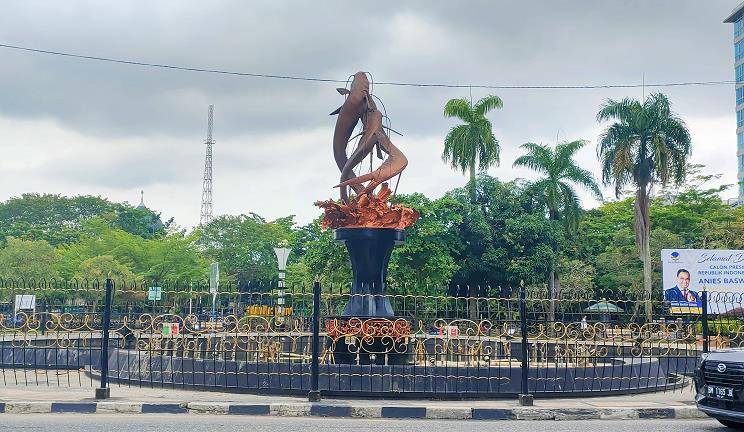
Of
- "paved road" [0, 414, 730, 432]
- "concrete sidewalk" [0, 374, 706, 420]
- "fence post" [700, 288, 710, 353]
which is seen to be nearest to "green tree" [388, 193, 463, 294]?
"fence post" [700, 288, 710, 353]

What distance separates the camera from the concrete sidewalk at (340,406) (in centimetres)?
1136

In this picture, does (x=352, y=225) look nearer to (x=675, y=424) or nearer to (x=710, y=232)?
(x=675, y=424)

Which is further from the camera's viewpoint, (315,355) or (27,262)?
(27,262)

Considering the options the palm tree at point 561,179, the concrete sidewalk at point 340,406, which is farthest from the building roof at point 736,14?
the concrete sidewalk at point 340,406

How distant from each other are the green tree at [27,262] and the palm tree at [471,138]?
2384cm

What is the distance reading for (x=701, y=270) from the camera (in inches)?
1262

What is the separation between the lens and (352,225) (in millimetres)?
16922

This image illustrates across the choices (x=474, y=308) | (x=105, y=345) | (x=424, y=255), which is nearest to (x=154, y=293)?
(x=105, y=345)

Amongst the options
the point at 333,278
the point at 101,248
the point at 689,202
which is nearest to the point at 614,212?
the point at 689,202

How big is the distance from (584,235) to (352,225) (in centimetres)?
3814

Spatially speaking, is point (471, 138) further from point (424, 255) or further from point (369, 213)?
point (369, 213)

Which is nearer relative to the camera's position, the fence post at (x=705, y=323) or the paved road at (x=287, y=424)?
the paved road at (x=287, y=424)

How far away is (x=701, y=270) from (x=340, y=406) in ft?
81.9

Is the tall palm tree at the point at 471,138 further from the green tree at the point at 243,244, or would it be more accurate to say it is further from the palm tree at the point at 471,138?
the green tree at the point at 243,244
